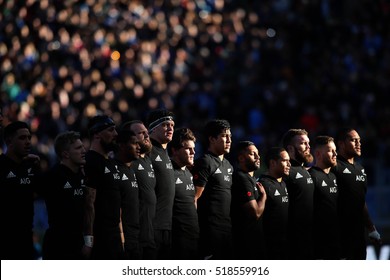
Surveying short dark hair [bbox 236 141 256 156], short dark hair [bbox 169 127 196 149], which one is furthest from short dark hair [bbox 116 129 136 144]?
short dark hair [bbox 236 141 256 156]

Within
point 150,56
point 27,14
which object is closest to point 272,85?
point 150,56

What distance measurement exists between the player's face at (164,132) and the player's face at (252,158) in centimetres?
94

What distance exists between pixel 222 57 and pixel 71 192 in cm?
1597

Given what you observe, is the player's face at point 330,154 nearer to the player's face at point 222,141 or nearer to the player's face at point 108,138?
the player's face at point 222,141

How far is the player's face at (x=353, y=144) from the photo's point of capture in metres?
13.8

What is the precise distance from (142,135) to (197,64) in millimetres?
15513

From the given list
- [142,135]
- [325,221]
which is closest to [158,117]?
[142,135]

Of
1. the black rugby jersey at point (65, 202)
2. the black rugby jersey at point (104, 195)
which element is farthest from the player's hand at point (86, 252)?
the black rugby jersey at point (65, 202)

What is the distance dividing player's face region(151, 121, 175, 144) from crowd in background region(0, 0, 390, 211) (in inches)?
421

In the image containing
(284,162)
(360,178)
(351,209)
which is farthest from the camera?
(360,178)

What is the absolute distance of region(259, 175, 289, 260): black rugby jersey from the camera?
1310 cm

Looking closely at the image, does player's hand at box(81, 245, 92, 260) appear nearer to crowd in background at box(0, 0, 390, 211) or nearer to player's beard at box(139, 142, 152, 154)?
player's beard at box(139, 142, 152, 154)

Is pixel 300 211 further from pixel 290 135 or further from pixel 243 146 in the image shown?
pixel 243 146

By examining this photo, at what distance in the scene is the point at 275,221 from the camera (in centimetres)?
1315
